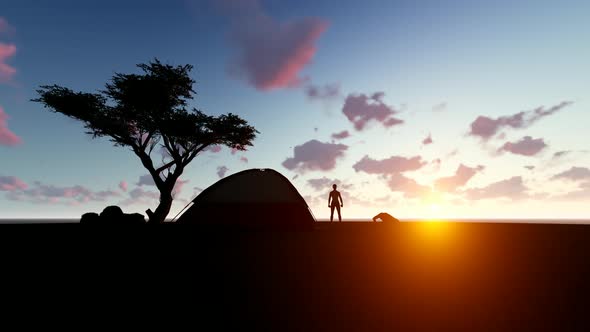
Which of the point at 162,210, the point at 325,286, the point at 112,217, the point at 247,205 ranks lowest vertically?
the point at 325,286

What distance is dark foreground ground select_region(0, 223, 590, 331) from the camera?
12.8 ft

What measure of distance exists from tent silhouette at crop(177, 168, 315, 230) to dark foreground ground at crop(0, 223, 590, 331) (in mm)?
6182

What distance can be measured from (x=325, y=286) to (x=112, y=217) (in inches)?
592

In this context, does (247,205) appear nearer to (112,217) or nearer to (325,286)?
(112,217)

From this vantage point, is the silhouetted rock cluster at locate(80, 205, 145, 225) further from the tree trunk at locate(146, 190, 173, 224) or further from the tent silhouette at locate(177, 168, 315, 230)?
the tent silhouette at locate(177, 168, 315, 230)

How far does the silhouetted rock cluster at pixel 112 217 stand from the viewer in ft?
→ 54.7

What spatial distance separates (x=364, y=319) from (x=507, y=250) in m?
7.50

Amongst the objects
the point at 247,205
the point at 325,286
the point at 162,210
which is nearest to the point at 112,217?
the point at 162,210

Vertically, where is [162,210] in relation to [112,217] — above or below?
above

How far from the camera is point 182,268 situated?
6.61 m

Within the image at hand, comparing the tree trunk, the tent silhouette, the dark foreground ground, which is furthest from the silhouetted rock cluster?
the dark foreground ground

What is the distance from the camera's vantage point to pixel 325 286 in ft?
17.3

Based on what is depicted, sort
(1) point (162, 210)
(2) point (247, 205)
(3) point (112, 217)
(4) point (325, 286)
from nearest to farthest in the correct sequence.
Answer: (4) point (325, 286), (2) point (247, 205), (3) point (112, 217), (1) point (162, 210)

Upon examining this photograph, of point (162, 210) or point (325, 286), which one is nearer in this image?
point (325, 286)
